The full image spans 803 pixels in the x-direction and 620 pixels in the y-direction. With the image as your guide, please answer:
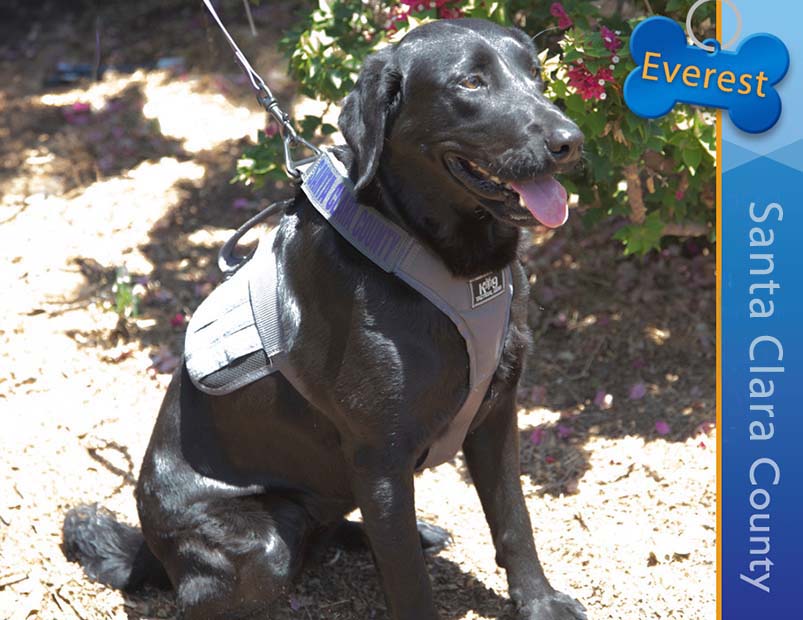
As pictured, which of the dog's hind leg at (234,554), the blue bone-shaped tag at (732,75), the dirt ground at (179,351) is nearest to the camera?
the blue bone-shaped tag at (732,75)

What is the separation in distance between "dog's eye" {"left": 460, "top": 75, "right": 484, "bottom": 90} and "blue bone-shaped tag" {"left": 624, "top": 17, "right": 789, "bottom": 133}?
533mm

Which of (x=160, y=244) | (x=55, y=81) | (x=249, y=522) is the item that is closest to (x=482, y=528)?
(x=249, y=522)

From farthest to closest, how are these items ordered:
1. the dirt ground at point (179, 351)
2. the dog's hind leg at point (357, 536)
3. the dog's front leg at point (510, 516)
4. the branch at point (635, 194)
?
1. the branch at point (635, 194)
2. the dog's hind leg at point (357, 536)
3. the dirt ground at point (179, 351)
4. the dog's front leg at point (510, 516)

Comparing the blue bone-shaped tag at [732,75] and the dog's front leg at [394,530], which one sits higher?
the blue bone-shaped tag at [732,75]

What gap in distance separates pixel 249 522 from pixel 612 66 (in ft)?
5.87

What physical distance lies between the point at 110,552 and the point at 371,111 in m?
1.75

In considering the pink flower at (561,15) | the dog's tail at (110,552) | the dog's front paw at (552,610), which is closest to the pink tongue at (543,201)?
the pink flower at (561,15)

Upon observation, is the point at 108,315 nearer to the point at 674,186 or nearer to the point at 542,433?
the point at 542,433

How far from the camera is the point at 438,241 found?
10.0ft

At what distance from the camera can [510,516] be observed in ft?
11.4

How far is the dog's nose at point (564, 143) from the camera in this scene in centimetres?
274

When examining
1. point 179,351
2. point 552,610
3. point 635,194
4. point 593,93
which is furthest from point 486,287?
point 179,351

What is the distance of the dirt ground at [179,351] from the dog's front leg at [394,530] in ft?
1.44

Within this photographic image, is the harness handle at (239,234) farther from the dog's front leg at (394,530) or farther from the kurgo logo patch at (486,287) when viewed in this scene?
the dog's front leg at (394,530)
